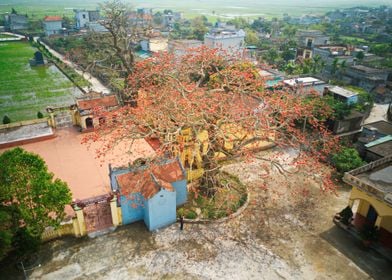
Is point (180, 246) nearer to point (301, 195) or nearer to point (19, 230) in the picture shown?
point (19, 230)

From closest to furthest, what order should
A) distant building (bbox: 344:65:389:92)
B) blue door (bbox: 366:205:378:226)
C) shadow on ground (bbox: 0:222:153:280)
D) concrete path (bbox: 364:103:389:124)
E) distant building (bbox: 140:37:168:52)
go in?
shadow on ground (bbox: 0:222:153:280)
blue door (bbox: 366:205:378:226)
concrete path (bbox: 364:103:389:124)
distant building (bbox: 344:65:389:92)
distant building (bbox: 140:37:168:52)

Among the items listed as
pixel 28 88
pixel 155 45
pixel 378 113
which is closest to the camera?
pixel 378 113

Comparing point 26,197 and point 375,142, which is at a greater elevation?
point 26,197

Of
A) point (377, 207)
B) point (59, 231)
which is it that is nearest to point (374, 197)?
point (377, 207)

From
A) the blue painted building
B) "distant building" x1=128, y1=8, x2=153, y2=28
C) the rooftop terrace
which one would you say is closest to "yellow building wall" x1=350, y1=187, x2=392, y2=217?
the rooftop terrace

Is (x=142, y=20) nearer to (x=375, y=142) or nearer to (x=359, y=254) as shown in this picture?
(x=375, y=142)

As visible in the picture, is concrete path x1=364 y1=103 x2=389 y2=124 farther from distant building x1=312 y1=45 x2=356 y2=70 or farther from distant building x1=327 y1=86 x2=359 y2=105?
distant building x1=312 y1=45 x2=356 y2=70

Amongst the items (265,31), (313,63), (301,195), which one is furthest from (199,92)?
(265,31)

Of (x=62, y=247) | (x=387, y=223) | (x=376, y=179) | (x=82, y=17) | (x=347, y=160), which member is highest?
(x=82, y=17)
